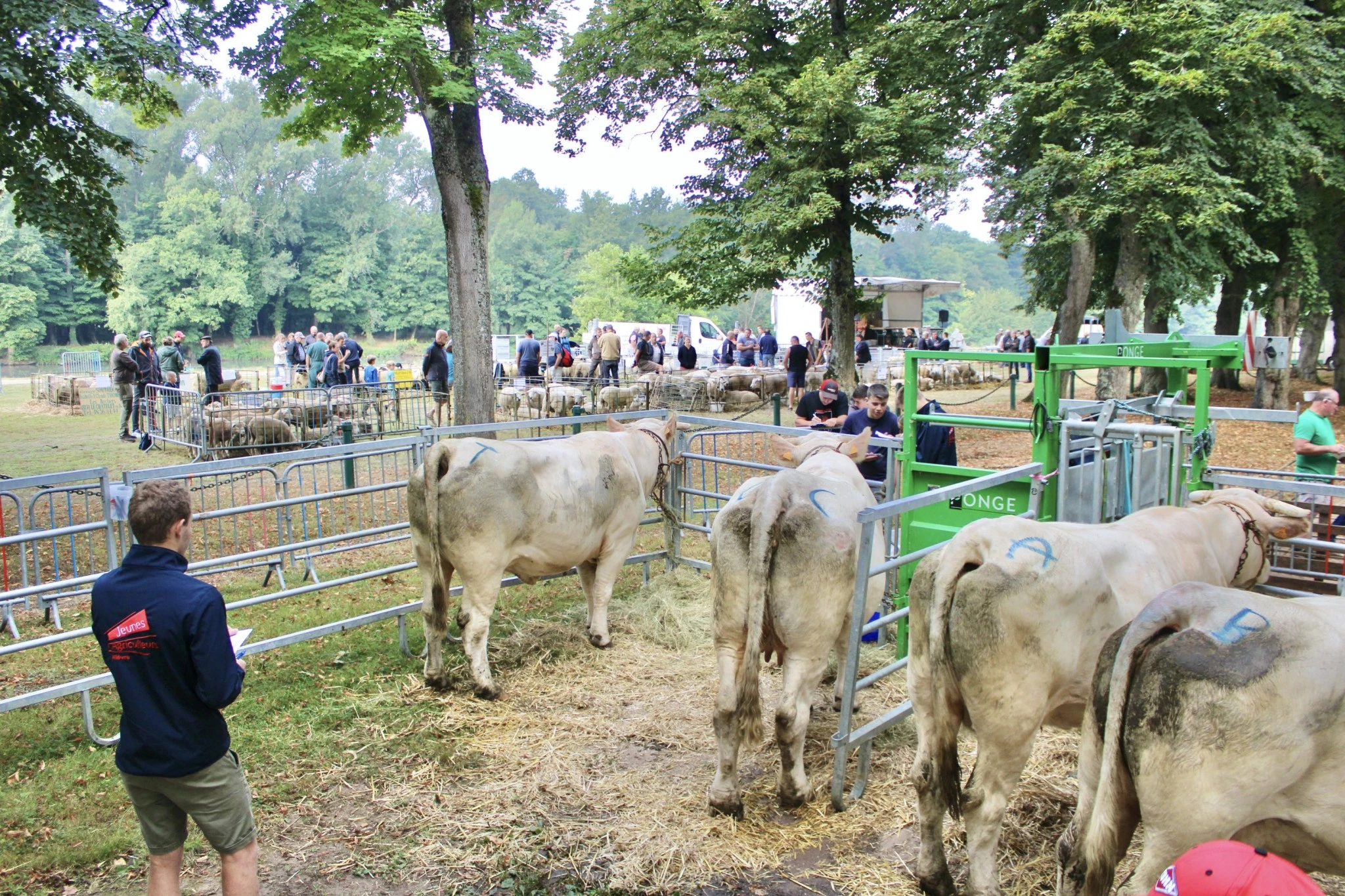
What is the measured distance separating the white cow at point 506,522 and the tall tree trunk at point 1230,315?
19679 mm

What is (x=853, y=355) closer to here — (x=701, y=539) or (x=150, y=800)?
(x=701, y=539)

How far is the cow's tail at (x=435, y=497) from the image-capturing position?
6.07 meters

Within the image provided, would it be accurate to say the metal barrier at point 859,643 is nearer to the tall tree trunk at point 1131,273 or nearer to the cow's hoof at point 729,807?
the cow's hoof at point 729,807

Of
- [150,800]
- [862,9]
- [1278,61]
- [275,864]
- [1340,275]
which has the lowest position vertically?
[275,864]

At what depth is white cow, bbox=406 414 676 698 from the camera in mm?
6082

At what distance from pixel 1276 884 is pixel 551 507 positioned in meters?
5.18

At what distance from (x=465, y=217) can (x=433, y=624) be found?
9.63 meters

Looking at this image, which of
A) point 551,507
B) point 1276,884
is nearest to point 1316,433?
point 551,507

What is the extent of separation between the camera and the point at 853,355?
62.7 feet

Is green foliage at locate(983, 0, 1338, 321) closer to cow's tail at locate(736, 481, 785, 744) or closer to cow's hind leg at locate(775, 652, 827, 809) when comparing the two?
cow's tail at locate(736, 481, 785, 744)

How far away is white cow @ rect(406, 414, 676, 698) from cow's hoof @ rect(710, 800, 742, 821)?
211 centimetres

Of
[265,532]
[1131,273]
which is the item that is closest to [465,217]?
[265,532]

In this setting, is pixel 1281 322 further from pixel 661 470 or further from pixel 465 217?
pixel 661 470

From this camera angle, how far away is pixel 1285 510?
466 centimetres
